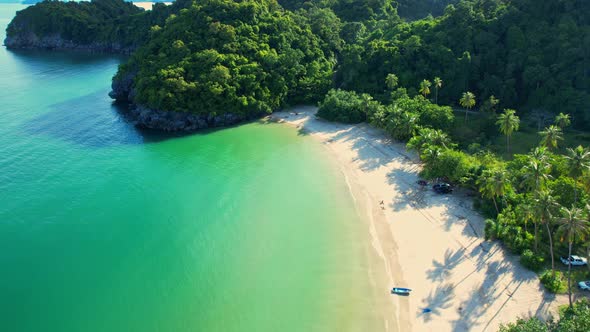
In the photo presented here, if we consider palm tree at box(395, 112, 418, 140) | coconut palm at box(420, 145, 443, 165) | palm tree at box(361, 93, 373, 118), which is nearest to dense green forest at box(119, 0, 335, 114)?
palm tree at box(361, 93, 373, 118)

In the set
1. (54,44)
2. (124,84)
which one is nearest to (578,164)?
(124,84)

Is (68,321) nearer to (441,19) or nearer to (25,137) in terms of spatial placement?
(25,137)

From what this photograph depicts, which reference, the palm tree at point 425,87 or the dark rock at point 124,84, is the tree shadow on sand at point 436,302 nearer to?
the palm tree at point 425,87

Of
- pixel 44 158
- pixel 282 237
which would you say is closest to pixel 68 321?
pixel 282 237

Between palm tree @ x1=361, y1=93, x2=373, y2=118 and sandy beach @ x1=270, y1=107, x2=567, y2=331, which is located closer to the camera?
sandy beach @ x1=270, y1=107, x2=567, y2=331

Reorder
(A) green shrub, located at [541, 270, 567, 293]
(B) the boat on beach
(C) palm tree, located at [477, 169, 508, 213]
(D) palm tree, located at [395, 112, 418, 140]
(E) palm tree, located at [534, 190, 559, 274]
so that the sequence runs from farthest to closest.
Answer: (D) palm tree, located at [395, 112, 418, 140], (C) palm tree, located at [477, 169, 508, 213], (B) the boat on beach, (A) green shrub, located at [541, 270, 567, 293], (E) palm tree, located at [534, 190, 559, 274]

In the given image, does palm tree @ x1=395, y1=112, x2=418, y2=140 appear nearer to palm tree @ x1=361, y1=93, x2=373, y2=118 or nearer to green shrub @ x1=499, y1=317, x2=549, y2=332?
palm tree @ x1=361, y1=93, x2=373, y2=118

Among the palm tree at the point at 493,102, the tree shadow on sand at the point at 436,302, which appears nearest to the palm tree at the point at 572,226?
the tree shadow on sand at the point at 436,302
